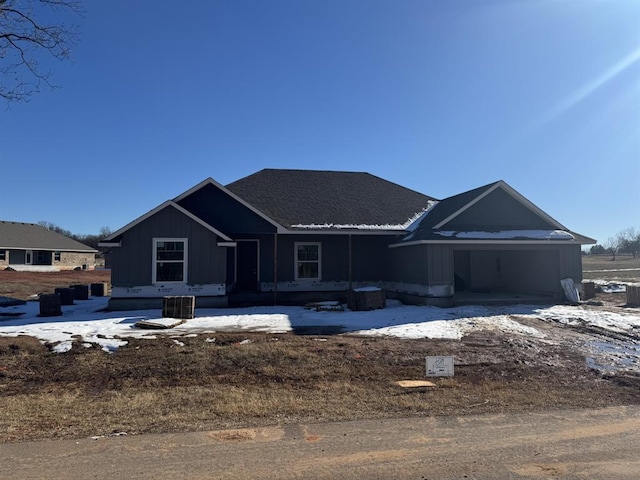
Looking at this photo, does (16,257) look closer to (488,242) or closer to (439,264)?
(439,264)

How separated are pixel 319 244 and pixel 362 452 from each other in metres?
14.0

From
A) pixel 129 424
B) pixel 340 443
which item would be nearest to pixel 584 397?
pixel 340 443

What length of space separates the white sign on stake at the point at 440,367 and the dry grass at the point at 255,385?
0.16 metres

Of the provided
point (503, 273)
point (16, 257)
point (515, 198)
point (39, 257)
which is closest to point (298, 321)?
point (515, 198)

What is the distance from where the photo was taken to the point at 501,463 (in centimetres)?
411

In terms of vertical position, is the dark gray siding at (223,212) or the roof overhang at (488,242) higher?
the dark gray siding at (223,212)

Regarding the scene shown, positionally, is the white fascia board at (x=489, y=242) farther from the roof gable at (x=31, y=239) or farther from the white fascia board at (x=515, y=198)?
the roof gable at (x=31, y=239)

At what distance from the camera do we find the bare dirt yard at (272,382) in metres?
5.39

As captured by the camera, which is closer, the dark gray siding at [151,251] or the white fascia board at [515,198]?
the dark gray siding at [151,251]

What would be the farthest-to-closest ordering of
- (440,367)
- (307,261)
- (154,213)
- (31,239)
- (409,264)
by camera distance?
(31,239) → (307,261) → (409,264) → (154,213) → (440,367)

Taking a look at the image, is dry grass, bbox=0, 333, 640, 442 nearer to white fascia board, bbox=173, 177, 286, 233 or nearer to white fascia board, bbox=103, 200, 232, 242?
white fascia board, bbox=103, 200, 232, 242

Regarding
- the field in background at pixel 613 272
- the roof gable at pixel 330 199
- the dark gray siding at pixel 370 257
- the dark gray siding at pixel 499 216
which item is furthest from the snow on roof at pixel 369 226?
the field in background at pixel 613 272

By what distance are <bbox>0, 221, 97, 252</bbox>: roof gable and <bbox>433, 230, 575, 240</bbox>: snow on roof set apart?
149 feet

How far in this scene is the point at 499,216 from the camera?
58.1 feet
